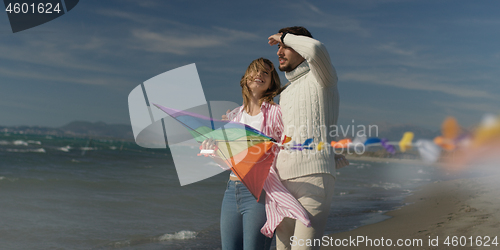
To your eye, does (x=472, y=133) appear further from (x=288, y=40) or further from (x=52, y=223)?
(x=52, y=223)

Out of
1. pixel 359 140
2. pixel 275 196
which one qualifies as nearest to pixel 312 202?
pixel 275 196

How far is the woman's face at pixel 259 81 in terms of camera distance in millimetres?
2297

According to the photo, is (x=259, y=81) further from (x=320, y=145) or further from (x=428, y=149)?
(x=428, y=149)

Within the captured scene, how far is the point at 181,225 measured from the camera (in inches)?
314

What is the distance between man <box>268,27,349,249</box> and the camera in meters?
1.95

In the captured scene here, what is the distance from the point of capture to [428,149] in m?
1.50

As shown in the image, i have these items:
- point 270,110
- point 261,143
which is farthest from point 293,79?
point 261,143

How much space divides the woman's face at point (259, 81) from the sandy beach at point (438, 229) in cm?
476

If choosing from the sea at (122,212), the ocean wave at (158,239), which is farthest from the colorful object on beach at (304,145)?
the ocean wave at (158,239)

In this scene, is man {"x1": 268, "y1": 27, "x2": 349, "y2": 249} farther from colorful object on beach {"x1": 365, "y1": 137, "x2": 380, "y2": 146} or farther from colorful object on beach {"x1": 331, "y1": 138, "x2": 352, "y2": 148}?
colorful object on beach {"x1": 365, "y1": 137, "x2": 380, "y2": 146}

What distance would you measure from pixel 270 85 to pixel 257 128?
0.33 meters

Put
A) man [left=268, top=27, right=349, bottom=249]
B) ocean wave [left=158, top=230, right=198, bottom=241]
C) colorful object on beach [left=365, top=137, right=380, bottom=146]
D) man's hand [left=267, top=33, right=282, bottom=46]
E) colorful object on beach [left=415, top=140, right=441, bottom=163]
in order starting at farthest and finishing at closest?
ocean wave [left=158, top=230, right=198, bottom=241] → man's hand [left=267, top=33, right=282, bottom=46] → man [left=268, top=27, right=349, bottom=249] → colorful object on beach [left=365, top=137, right=380, bottom=146] → colorful object on beach [left=415, top=140, right=441, bottom=163]

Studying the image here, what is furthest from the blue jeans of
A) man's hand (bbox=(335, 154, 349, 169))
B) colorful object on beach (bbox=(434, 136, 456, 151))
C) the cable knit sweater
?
colorful object on beach (bbox=(434, 136, 456, 151))

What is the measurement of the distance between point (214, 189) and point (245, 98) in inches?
464
